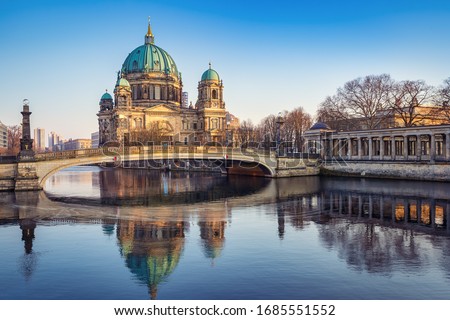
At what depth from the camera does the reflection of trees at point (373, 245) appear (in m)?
14.6

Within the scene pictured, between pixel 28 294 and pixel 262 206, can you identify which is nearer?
pixel 28 294

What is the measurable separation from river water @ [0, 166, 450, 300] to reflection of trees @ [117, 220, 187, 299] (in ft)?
0.14

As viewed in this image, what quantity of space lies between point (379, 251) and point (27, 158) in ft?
96.0

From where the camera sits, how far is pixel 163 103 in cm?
10362

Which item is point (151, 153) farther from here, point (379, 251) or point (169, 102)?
point (169, 102)

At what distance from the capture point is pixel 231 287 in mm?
12391

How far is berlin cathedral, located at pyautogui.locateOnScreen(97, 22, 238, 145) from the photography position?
98.3 meters

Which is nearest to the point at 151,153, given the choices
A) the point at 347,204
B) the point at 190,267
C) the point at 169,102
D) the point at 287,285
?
the point at 347,204

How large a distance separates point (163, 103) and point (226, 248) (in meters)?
89.3

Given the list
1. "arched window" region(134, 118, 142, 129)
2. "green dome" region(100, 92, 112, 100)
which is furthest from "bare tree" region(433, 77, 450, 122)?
"green dome" region(100, 92, 112, 100)

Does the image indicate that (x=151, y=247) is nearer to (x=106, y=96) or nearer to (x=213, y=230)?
(x=213, y=230)

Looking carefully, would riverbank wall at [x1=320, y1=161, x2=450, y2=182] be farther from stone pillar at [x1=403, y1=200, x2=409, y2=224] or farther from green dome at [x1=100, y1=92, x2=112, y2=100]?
green dome at [x1=100, y1=92, x2=112, y2=100]

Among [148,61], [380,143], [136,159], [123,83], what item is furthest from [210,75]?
[136,159]

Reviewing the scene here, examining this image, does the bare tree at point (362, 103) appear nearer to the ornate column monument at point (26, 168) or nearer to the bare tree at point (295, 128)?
the bare tree at point (295, 128)
